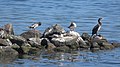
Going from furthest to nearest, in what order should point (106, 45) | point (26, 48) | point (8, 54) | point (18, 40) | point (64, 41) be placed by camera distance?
point (106, 45)
point (64, 41)
point (18, 40)
point (26, 48)
point (8, 54)

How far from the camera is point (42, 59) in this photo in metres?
25.2

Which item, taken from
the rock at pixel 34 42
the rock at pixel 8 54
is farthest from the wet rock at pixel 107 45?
the rock at pixel 8 54

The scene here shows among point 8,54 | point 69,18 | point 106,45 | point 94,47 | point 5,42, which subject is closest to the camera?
point 8,54

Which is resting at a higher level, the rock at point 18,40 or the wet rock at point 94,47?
the rock at point 18,40

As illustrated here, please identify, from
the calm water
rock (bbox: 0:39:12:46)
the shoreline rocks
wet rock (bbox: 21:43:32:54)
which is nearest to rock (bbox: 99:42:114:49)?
the shoreline rocks

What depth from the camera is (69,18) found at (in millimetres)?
44062

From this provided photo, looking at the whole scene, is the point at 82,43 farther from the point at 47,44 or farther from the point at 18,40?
the point at 18,40

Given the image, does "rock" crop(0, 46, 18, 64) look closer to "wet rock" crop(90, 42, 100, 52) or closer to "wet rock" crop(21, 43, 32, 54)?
"wet rock" crop(21, 43, 32, 54)

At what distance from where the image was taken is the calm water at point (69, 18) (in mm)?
24641

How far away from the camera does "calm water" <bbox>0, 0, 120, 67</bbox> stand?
24641 mm

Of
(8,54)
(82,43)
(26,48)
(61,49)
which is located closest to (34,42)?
(26,48)

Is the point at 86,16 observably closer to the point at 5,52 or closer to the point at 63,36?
the point at 63,36

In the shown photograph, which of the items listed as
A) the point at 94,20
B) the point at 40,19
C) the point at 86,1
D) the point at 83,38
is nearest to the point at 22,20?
the point at 40,19

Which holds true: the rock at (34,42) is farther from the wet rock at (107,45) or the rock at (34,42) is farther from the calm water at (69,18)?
the wet rock at (107,45)
